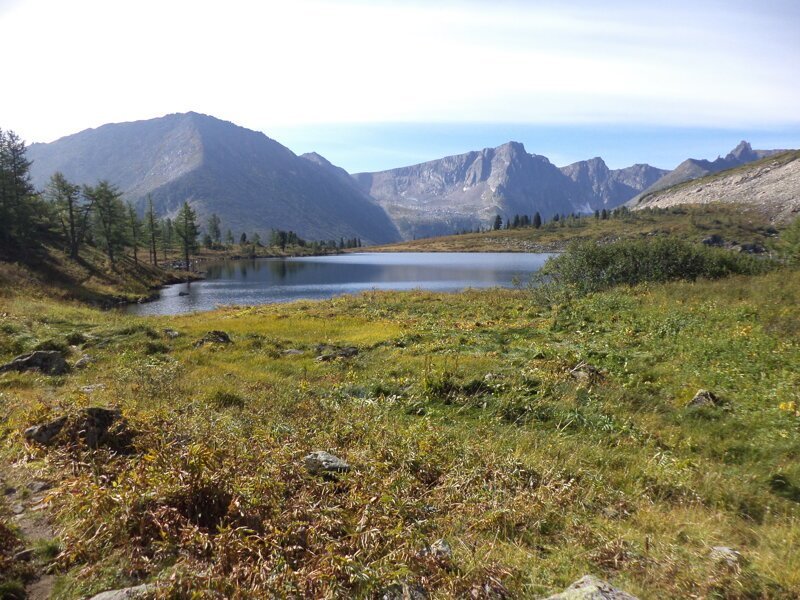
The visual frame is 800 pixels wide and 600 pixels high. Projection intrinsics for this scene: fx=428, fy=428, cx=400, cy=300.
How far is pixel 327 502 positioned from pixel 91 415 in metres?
4.64

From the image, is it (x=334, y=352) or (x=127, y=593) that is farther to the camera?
(x=334, y=352)

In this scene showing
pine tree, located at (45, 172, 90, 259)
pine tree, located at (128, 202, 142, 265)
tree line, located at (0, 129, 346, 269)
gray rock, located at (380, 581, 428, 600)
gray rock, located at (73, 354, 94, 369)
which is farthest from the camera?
pine tree, located at (128, 202, 142, 265)

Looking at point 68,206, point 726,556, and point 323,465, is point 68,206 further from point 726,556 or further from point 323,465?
point 726,556

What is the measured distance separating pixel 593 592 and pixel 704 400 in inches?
311

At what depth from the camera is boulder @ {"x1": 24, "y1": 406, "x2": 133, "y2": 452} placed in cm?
696

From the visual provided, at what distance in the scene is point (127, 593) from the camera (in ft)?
13.3

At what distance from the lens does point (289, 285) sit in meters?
75.8

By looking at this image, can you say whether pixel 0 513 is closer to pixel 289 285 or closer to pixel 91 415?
pixel 91 415

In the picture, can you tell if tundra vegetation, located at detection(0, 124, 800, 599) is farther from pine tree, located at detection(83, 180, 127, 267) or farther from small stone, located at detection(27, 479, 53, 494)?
pine tree, located at detection(83, 180, 127, 267)

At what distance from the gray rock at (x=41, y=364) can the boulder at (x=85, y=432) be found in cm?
705

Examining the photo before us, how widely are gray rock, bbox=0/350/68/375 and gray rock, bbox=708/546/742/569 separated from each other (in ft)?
52.5

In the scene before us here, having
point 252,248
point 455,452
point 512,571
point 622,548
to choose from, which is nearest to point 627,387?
point 455,452

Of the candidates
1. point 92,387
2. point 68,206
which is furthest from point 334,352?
point 68,206

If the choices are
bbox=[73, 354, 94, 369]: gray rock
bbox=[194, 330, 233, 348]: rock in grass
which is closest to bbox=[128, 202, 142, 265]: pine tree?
bbox=[194, 330, 233, 348]: rock in grass
